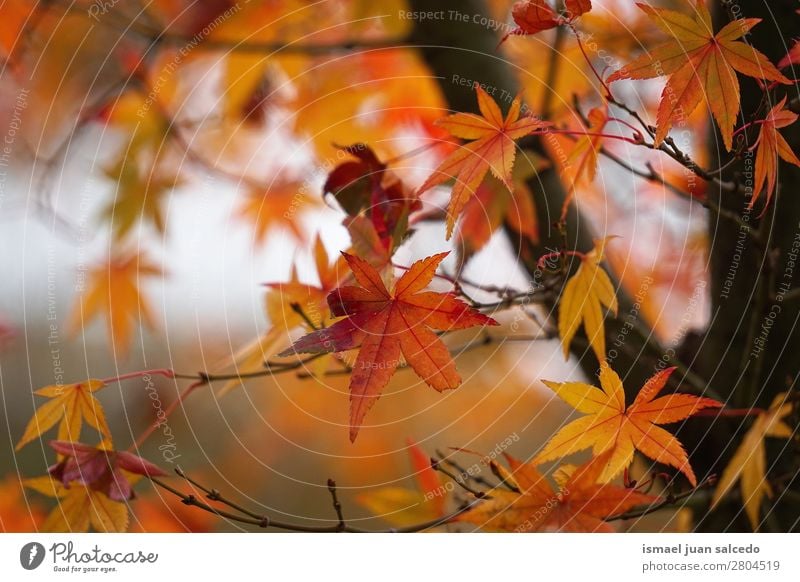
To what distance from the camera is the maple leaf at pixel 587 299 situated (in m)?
0.37

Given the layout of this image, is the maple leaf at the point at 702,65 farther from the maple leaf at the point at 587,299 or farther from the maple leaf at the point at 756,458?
the maple leaf at the point at 756,458

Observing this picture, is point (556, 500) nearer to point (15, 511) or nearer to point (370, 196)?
point (370, 196)

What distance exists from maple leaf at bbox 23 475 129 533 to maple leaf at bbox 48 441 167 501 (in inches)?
0.5

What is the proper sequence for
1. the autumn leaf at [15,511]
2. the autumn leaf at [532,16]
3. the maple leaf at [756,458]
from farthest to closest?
the autumn leaf at [15,511]
the maple leaf at [756,458]
the autumn leaf at [532,16]

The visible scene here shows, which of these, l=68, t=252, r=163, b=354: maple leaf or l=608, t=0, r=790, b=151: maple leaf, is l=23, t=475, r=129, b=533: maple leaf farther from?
l=608, t=0, r=790, b=151: maple leaf

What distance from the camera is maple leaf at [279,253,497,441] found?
32cm

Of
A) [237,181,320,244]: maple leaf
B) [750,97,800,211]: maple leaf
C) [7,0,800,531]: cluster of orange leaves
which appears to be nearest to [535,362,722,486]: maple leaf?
[7,0,800,531]: cluster of orange leaves

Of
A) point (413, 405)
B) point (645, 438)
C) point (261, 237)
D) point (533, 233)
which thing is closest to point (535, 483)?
point (645, 438)

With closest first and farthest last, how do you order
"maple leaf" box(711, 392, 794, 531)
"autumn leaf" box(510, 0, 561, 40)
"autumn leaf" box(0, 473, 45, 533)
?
"autumn leaf" box(510, 0, 561, 40)
"maple leaf" box(711, 392, 794, 531)
"autumn leaf" box(0, 473, 45, 533)

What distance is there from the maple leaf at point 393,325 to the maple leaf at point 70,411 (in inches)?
5.3

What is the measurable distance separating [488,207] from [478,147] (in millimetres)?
110

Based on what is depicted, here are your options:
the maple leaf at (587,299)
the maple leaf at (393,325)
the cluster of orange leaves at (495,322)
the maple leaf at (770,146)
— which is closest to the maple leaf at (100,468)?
the cluster of orange leaves at (495,322)

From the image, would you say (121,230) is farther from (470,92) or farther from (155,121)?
(470,92)
